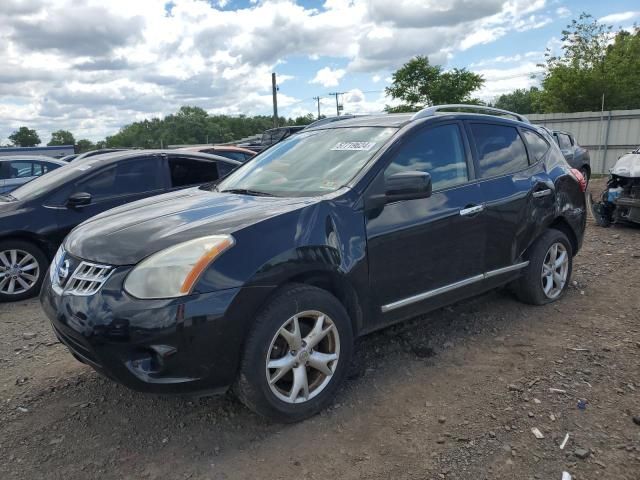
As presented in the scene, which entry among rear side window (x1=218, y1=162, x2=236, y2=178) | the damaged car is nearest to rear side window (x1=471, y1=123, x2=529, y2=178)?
rear side window (x1=218, y1=162, x2=236, y2=178)

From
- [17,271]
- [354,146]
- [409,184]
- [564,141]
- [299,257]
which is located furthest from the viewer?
[564,141]

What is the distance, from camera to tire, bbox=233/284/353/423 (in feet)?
8.55

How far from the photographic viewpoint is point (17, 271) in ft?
17.4

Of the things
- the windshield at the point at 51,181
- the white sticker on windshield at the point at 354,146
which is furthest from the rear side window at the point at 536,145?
the windshield at the point at 51,181

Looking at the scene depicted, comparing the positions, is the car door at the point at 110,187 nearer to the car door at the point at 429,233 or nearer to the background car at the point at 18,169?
the car door at the point at 429,233

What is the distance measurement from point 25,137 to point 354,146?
92.8 m

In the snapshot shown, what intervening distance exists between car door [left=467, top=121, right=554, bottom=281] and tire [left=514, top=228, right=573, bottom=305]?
18 cm

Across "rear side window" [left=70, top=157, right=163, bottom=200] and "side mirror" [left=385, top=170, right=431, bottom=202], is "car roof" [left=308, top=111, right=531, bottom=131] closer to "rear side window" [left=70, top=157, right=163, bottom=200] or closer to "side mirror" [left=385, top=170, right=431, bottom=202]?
"side mirror" [left=385, top=170, right=431, bottom=202]

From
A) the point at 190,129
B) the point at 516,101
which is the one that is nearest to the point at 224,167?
the point at 516,101

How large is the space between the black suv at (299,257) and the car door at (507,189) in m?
0.01

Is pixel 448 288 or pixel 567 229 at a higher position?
pixel 567 229

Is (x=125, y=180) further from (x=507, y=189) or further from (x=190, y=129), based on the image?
(x=190, y=129)

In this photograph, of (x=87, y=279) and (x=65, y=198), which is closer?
(x=87, y=279)

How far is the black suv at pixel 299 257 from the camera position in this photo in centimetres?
247
